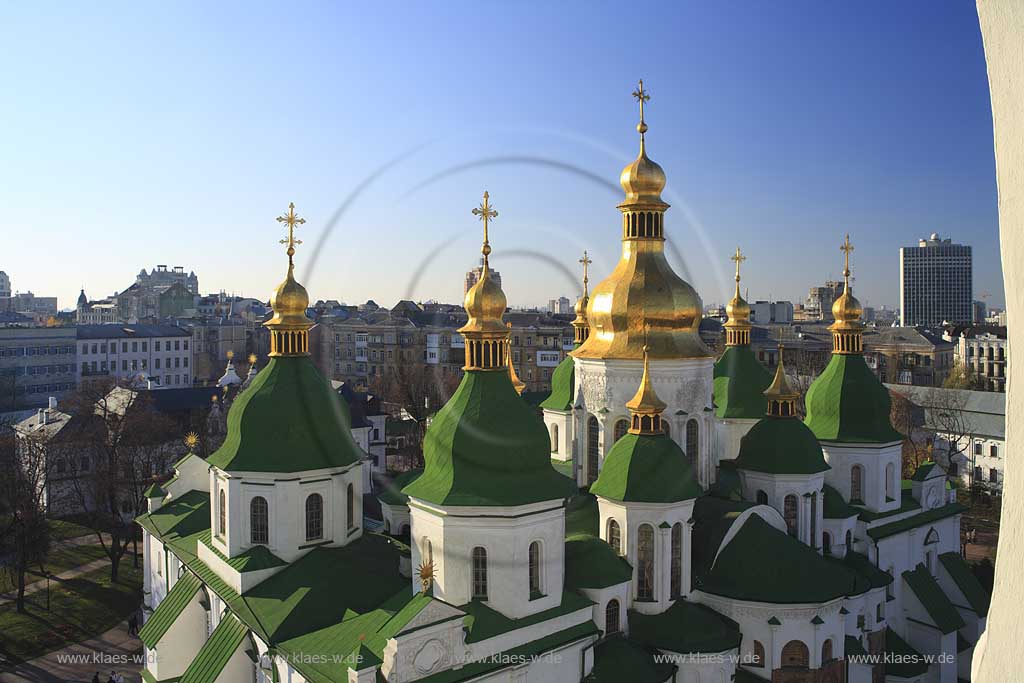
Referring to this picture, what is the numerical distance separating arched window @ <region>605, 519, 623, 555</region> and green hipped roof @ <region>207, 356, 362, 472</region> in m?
8.01

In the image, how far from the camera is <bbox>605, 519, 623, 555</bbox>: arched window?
2042 centimetres

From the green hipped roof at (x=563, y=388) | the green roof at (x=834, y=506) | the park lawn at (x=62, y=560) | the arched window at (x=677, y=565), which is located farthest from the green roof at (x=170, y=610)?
the green roof at (x=834, y=506)

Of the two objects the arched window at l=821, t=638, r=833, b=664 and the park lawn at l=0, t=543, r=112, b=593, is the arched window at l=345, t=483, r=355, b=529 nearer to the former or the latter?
the arched window at l=821, t=638, r=833, b=664

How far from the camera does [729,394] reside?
1189 inches

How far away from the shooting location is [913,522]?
29.2m

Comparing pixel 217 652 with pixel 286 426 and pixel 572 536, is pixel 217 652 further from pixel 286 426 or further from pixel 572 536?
pixel 572 536

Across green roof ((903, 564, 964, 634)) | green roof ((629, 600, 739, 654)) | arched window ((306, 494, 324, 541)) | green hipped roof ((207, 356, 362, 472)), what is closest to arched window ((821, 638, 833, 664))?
green roof ((629, 600, 739, 654))

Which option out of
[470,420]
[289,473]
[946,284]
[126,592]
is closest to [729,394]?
[470,420]

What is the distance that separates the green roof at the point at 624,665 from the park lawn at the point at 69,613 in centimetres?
2336

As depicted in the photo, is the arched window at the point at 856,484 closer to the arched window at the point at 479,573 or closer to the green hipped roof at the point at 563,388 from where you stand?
the green hipped roof at the point at 563,388

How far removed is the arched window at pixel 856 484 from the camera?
28578 mm

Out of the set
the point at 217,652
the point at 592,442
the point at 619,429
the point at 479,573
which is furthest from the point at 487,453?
the point at 217,652

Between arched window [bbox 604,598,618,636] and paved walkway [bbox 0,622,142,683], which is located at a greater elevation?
arched window [bbox 604,598,618,636]

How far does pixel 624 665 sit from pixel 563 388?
497 inches
